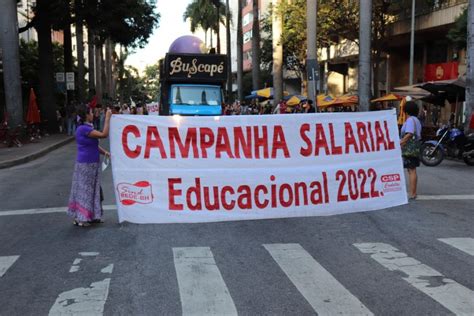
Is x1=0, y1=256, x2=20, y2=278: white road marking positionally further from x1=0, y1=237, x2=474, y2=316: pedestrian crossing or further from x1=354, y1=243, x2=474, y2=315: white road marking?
x1=354, y1=243, x2=474, y2=315: white road marking

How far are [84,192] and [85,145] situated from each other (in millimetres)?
665

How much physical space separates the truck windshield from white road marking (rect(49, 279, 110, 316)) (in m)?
16.6

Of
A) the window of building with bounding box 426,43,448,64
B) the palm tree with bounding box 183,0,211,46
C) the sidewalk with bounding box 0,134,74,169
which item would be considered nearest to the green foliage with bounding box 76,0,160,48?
the sidewalk with bounding box 0,134,74,169

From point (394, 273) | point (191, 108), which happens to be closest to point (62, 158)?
point (191, 108)

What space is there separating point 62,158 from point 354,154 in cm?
1264

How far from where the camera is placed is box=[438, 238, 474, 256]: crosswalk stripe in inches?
264

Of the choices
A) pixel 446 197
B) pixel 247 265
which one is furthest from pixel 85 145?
pixel 446 197

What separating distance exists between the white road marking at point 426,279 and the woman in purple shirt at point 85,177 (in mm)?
3729

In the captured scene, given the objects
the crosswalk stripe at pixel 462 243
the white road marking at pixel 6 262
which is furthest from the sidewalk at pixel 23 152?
the crosswalk stripe at pixel 462 243

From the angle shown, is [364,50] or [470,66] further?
[364,50]

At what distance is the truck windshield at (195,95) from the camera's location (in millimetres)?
21688

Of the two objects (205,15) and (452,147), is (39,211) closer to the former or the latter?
(452,147)

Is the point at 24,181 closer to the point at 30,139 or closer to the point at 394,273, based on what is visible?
the point at 394,273

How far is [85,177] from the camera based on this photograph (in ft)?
25.7
